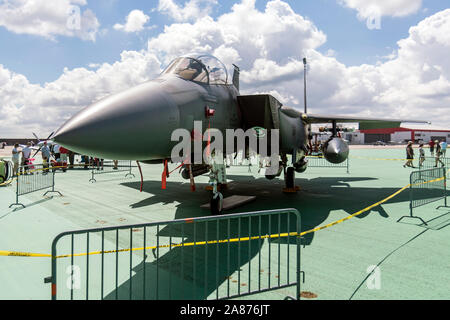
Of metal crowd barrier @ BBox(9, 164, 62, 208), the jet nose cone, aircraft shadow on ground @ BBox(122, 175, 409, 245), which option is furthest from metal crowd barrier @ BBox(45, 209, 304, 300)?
metal crowd barrier @ BBox(9, 164, 62, 208)

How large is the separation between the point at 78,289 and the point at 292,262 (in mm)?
2702

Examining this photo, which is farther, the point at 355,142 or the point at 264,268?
the point at 355,142

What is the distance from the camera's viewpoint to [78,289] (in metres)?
3.38

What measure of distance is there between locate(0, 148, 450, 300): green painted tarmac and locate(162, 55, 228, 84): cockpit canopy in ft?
9.53

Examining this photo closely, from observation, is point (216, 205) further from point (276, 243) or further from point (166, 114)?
point (166, 114)

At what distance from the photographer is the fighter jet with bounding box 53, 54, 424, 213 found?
11.1ft

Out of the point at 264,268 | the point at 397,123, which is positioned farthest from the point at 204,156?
the point at 397,123

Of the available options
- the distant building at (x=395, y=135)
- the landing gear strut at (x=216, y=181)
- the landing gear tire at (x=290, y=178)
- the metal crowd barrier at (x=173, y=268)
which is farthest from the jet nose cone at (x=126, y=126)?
the distant building at (x=395, y=135)

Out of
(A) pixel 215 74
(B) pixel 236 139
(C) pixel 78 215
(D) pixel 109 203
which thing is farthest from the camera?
(D) pixel 109 203

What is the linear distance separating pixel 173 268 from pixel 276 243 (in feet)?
6.02

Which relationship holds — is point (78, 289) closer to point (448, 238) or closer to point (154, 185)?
point (448, 238)

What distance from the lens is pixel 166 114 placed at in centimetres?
418

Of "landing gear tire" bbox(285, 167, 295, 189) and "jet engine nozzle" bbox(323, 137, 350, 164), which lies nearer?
"jet engine nozzle" bbox(323, 137, 350, 164)

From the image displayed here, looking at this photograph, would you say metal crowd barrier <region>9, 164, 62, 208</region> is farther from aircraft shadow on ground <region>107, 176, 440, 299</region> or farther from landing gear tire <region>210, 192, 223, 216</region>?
landing gear tire <region>210, 192, 223, 216</region>
